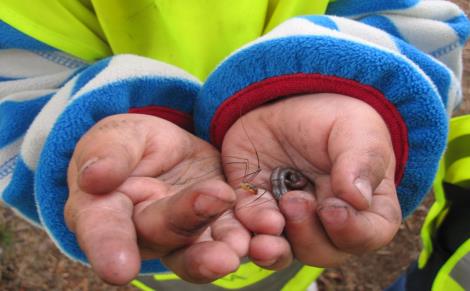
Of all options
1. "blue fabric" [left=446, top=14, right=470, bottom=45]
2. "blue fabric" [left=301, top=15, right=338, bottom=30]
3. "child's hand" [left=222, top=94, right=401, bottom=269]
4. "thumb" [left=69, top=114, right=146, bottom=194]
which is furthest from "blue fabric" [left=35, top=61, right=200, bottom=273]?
"blue fabric" [left=446, top=14, right=470, bottom=45]

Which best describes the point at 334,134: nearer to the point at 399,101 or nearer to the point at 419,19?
the point at 399,101

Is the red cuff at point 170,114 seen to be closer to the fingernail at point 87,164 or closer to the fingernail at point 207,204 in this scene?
the fingernail at point 87,164

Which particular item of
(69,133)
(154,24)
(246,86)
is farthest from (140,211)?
(154,24)

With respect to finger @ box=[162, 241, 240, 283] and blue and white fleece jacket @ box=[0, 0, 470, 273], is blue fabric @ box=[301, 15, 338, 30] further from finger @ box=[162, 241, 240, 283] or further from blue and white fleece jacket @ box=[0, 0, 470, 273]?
finger @ box=[162, 241, 240, 283]

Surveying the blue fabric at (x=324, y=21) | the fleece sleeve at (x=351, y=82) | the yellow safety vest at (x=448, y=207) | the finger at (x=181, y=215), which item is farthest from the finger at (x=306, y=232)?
the yellow safety vest at (x=448, y=207)

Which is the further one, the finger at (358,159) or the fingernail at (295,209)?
the fingernail at (295,209)

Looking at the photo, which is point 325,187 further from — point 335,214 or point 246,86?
point 246,86
